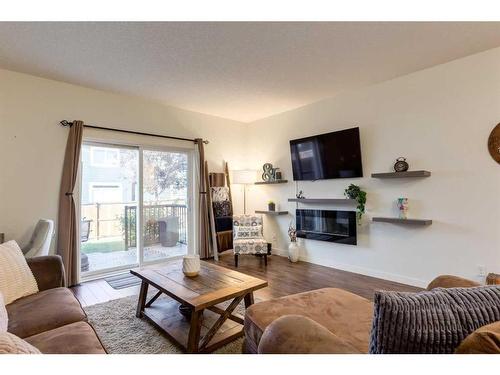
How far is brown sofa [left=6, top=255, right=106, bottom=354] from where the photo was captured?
4.18 ft

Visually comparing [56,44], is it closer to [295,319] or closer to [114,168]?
[114,168]

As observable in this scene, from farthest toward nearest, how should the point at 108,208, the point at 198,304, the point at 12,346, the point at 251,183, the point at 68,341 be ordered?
the point at 251,183 → the point at 108,208 → the point at 198,304 → the point at 68,341 → the point at 12,346

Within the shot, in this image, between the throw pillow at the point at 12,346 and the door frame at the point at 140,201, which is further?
the door frame at the point at 140,201

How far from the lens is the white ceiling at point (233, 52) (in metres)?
2.30

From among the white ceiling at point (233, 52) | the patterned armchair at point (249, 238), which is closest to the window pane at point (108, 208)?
the white ceiling at point (233, 52)

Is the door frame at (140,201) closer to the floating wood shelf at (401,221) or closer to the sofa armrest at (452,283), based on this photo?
the floating wood shelf at (401,221)

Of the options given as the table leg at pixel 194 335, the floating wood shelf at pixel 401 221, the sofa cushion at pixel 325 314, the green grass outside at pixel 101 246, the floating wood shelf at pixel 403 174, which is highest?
the floating wood shelf at pixel 403 174

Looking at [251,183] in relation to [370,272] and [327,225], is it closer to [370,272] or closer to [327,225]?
[327,225]

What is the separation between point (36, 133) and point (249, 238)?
328 cm

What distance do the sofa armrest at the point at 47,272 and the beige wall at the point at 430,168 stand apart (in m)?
3.42

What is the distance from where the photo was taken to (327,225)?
4.09 meters

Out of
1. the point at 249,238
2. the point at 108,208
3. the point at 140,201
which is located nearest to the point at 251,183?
the point at 249,238

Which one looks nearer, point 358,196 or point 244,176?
point 358,196

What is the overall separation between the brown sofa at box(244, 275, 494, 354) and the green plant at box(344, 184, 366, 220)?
206 cm
